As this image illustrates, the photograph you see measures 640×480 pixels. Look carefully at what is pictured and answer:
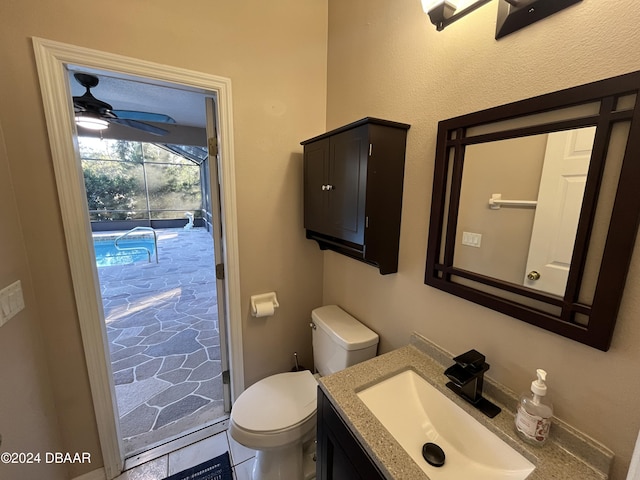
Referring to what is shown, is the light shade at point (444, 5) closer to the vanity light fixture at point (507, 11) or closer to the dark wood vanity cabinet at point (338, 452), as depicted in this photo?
the vanity light fixture at point (507, 11)

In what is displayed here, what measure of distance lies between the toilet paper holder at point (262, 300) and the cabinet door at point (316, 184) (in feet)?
1.70

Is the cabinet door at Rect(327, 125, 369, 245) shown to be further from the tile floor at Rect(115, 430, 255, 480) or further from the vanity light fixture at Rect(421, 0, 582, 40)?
the tile floor at Rect(115, 430, 255, 480)

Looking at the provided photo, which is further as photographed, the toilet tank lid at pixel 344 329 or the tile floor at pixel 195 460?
the tile floor at pixel 195 460

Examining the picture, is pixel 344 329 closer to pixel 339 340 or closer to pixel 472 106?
pixel 339 340

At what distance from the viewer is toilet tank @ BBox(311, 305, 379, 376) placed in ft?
4.38

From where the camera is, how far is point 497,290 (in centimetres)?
88

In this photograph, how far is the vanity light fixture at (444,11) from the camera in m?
0.85

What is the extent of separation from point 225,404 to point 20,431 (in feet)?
3.50

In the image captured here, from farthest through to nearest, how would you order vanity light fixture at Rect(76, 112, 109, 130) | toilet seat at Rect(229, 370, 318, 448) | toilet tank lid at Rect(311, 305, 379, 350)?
vanity light fixture at Rect(76, 112, 109, 130) → toilet tank lid at Rect(311, 305, 379, 350) → toilet seat at Rect(229, 370, 318, 448)

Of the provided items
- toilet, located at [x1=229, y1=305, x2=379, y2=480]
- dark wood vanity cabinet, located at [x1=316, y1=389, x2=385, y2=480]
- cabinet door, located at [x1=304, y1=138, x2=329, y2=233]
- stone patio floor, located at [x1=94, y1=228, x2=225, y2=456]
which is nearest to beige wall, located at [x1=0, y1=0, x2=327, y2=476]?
cabinet door, located at [x1=304, y1=138, x2=329, y2=233]

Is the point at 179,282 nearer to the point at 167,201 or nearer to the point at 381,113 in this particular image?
the point at 381,113

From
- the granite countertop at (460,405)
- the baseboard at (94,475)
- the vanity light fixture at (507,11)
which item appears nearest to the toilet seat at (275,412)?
the granite countertop at (460,405)

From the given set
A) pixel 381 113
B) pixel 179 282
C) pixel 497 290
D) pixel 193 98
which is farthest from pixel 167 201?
pixel 497 290

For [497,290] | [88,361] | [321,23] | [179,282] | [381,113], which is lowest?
[179,282]
